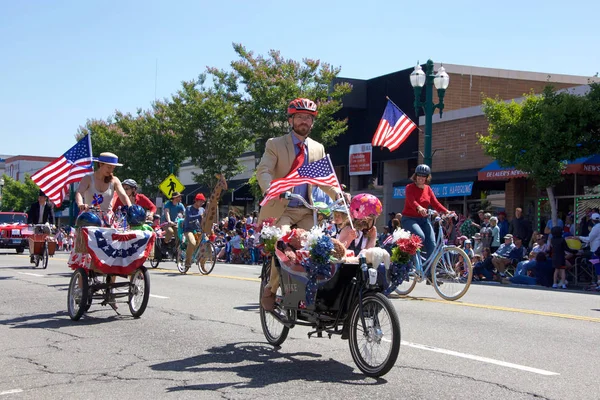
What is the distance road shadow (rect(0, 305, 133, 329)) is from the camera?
376 inches

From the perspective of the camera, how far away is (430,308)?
11.1 metres

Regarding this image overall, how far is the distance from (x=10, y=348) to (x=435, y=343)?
4.36 m

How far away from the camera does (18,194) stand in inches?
3430

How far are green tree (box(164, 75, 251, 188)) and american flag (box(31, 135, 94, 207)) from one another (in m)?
20.1

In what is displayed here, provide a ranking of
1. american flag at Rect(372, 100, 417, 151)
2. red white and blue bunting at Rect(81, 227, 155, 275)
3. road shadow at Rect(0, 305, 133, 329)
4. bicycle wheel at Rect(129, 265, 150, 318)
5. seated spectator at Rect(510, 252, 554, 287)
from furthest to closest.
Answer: american flag at Rect(372, 100, 417, 151), seated spectator at Rect(510, 252, 554, 287), bicycle wheel at Rect(129, 265, 150, 318), red white and blue bunting at Rect(81, 227, 155, 275), road shadow at Rect(0, 305, 133, 329)

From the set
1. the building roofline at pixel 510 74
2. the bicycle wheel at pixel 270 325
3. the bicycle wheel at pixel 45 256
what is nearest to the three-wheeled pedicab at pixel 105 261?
the bicycle wheel at pixel 270 325

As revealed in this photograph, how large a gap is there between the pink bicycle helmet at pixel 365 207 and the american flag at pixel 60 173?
956 cm

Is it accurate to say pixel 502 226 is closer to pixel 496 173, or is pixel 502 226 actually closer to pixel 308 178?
pixel 496 173

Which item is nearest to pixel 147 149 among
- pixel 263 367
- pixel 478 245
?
pixel 478 245

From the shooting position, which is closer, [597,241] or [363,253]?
[363,253]

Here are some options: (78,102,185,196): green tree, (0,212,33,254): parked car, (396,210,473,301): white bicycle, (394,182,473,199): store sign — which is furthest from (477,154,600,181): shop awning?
(78,102,185,196): green tree

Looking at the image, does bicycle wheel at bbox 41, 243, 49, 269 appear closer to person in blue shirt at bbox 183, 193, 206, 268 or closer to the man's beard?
person in blue shirt at bbox 183, 193, 206, 268

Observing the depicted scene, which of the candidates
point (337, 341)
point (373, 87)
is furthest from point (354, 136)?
point (337, 341)

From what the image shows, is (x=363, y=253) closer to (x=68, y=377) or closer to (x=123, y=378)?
(x=123, y=378)
